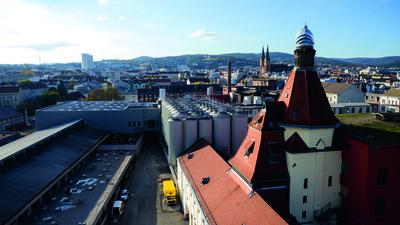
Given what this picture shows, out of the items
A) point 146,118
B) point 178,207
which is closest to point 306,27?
point 178,207

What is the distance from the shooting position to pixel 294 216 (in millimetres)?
Result: 27844

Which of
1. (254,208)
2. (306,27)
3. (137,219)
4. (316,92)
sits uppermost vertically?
(306,27)

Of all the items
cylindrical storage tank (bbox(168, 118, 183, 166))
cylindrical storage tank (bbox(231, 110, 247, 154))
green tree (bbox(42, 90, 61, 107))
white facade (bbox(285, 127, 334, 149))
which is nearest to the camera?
white facade (bbox(285, 127, 334, 149))

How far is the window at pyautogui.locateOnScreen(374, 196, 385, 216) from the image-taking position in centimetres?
2744

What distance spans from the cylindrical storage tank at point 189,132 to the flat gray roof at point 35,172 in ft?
58.4

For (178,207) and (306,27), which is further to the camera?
(178,207)

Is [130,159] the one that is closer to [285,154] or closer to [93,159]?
[93,159]

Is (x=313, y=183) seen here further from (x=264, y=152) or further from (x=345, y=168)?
(x=264, y=152)

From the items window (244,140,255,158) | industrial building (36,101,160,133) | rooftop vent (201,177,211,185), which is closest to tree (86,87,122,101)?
industrial building (36,101,160,133)

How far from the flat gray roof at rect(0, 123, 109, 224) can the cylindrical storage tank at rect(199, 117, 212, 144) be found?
20614 millimetres

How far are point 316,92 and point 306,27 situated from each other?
7311mm

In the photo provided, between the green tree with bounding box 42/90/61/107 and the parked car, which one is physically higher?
the green tree with bounding box 42/90/61/107

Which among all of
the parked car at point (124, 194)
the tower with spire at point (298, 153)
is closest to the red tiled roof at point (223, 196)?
the tower with spire at point (298, 153)

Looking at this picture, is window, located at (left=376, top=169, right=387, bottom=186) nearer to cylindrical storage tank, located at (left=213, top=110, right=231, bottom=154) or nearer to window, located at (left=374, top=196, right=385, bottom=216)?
window, located at (left=374, top=196, right=385, bottom=216)
